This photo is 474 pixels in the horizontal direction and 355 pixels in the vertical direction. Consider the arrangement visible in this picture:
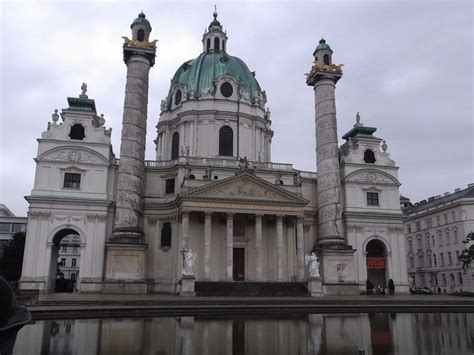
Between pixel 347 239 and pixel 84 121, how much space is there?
92.2 feet

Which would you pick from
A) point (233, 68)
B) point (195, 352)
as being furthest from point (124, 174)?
point (195, 352)

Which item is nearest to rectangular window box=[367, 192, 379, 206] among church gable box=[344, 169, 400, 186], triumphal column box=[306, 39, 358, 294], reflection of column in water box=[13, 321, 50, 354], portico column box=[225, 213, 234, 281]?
church gable box=[344, 169, 400, 186]

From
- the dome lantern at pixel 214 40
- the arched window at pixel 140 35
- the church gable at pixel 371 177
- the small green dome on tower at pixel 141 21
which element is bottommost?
the church gable at pixel 371 177

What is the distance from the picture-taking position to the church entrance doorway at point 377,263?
147 feet

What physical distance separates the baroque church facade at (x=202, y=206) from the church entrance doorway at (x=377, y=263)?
12cm

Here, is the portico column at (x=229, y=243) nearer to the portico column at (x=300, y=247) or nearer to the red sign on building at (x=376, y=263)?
the portico column at (x=300, y=247)

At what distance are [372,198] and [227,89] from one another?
20423mm

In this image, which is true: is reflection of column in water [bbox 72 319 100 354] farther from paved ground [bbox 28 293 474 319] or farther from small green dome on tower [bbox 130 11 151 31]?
small green dome on tower [bbox 130 11 151 31]

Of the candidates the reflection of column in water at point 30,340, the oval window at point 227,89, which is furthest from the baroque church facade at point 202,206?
the reflection of column in water at point 30,340

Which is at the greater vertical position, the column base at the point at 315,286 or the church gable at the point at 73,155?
the church gable at the point at 73,155

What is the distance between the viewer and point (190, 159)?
44.2 metres

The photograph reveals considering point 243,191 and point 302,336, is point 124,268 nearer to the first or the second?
point 243,191

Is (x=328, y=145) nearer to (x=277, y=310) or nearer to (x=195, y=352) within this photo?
(x=277, y=310)

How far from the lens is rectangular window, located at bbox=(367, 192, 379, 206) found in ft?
152
